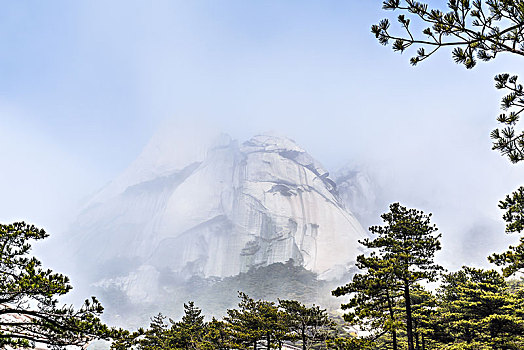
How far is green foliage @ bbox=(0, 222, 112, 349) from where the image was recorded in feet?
22.6

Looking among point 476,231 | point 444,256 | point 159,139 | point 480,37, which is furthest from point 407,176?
point 480,37

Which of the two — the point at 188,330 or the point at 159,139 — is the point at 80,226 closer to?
the point at 159,139

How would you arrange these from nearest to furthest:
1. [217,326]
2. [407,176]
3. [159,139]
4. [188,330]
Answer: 1. [217,326]
2. [188,330]
3. [407,176]
4. [159,139]

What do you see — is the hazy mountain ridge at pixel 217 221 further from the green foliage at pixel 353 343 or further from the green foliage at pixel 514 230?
the green foliage at pixel 514 230

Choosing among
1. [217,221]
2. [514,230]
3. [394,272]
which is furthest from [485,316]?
[217,221]

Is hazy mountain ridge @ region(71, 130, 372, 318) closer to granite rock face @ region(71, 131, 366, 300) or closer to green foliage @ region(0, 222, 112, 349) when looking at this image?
granite rock face @ region(71, 131, 366, 300)

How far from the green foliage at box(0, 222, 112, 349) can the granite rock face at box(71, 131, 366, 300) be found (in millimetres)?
98896

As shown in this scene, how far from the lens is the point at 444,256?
108 m

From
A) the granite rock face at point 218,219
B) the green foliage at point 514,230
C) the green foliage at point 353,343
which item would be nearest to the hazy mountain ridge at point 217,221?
the granite rock face at point 218,219

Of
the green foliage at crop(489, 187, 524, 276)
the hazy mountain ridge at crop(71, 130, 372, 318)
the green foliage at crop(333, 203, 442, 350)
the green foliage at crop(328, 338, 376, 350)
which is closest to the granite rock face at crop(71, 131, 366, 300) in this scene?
the hazy mountain ridge at crop(71, 130, 372, 318)

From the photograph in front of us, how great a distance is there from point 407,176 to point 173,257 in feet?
408

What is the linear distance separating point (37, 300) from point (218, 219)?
12538 centimetres

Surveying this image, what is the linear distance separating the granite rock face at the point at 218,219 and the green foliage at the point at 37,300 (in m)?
98.9

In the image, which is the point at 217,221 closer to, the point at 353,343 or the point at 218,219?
the point at 218,219
